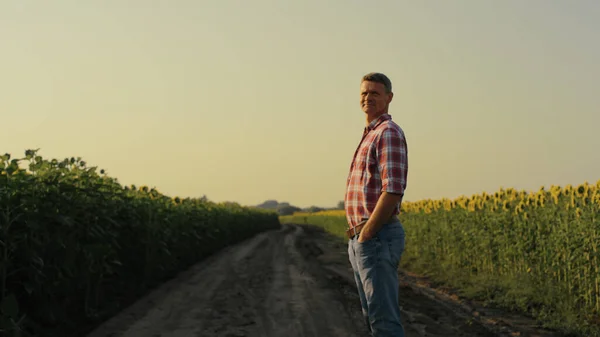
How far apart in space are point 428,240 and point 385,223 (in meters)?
16.6

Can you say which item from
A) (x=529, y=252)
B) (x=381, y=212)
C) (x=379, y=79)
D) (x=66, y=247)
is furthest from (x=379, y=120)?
(x=529, y=252)

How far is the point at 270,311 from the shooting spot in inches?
367

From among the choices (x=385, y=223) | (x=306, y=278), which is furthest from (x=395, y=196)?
(x=306, y=278)

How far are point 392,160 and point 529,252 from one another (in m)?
9.95

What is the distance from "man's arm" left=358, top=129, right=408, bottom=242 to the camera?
3.74 m

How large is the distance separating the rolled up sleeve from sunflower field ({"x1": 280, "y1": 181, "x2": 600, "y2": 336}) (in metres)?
6.65

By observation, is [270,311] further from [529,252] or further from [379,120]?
[529,252]

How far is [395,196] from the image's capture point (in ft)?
12.3

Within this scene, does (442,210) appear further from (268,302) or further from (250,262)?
(268,302)

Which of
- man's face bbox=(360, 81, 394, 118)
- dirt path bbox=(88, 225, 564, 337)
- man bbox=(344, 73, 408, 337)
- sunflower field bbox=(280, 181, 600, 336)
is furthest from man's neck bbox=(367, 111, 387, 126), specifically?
sunflower field bbox=(280, 181, 600, 336)

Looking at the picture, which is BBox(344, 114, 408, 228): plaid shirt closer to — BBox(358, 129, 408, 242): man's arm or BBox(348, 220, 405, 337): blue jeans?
BBox(358, 129, 408, 242): man's arm

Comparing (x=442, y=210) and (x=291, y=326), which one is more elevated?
(x=442, y=210)

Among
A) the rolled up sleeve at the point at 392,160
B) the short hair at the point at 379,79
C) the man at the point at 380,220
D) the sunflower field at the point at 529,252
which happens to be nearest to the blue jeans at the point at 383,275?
the man at the point at 380,220

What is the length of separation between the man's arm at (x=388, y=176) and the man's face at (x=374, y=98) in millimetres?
314
